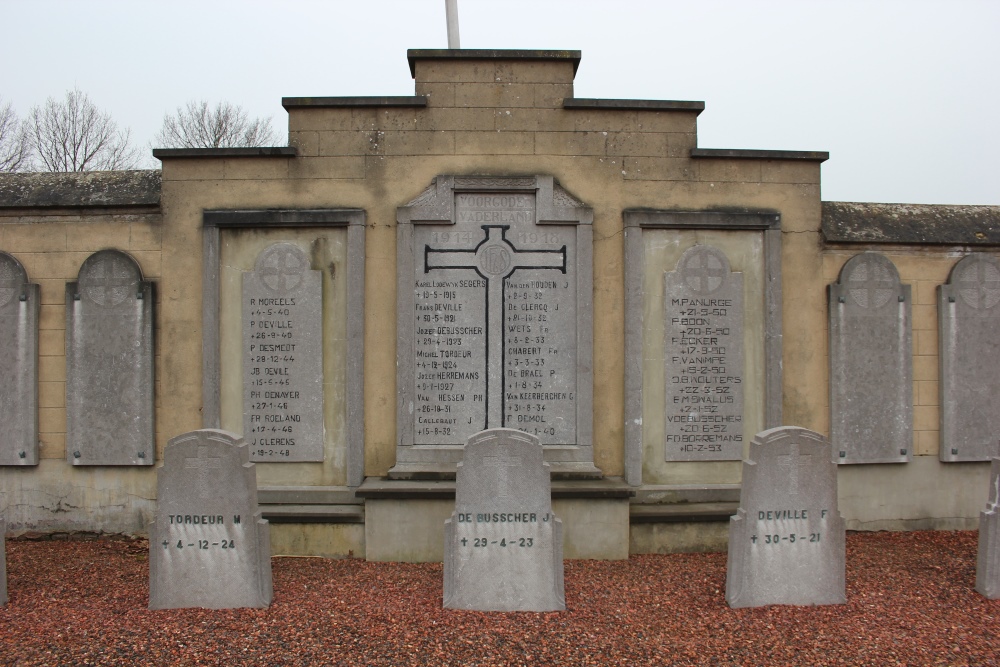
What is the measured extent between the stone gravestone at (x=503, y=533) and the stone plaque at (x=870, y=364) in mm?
3454

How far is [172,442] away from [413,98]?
12.4ft

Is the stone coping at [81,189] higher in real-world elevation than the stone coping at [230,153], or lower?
lower

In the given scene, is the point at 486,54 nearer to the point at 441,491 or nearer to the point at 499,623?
the point at 441,491

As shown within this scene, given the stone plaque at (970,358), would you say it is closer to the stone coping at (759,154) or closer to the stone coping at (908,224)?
the stone coping at (908,224)

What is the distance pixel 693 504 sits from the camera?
21.6ft

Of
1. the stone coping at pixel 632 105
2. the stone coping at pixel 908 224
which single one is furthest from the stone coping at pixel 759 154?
the stone coping at pixel 908 224

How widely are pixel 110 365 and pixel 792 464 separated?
611 centimetres

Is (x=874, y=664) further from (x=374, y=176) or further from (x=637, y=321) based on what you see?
(x=374, y=176)

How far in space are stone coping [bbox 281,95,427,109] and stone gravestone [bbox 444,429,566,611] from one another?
3.42 meters

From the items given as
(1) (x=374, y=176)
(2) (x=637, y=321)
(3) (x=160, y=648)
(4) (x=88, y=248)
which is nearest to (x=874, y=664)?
(2) (x=637, y=321)

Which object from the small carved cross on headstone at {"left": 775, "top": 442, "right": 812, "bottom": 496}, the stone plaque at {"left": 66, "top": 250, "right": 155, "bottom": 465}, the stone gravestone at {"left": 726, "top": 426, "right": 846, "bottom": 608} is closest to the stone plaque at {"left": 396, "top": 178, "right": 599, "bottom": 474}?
the stone gravestone at {"left": 726, "top": 426, "right": 846, "bottom": 608}

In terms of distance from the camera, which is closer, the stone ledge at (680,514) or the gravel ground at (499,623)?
the gravel ground at (499,623)

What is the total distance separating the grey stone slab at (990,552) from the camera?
530 centimetres

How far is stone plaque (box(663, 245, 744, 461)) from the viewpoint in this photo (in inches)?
264
